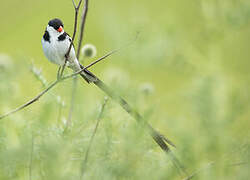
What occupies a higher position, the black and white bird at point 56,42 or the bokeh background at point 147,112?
the black and white bird at point 56,42

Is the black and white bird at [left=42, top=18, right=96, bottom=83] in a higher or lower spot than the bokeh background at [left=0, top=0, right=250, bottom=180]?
higher

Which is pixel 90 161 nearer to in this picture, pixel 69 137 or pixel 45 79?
pixel 69 137

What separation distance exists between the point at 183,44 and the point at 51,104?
0.72 ft

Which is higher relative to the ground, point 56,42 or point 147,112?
point 56,42

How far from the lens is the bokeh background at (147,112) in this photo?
29 cm

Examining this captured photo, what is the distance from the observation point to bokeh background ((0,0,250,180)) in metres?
0.29

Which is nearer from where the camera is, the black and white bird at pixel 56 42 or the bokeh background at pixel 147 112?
the bokeh background at pixel 147 112

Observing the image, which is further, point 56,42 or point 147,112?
point 56,42

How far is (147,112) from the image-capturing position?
0.95 feet

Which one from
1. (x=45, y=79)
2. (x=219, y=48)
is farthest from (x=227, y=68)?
(x=45, y=79)

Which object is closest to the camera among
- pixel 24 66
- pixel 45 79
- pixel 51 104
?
pixel 51 104

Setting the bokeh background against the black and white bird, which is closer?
the bokeh background

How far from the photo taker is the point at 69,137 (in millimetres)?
325

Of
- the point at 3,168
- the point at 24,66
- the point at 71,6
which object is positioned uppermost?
the point at 71,6
